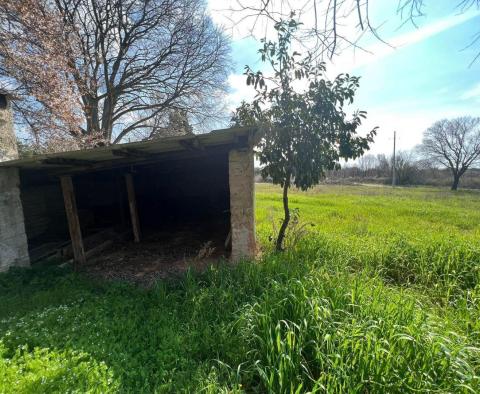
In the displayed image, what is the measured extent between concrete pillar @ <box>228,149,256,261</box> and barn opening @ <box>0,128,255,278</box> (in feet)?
0.06

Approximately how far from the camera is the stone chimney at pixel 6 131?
197 inches

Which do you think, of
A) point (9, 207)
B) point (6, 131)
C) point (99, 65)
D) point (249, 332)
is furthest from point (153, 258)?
point (99, 65)

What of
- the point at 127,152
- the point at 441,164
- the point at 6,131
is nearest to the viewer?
the point at 127,152

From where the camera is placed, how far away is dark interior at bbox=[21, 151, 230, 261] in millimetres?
6785

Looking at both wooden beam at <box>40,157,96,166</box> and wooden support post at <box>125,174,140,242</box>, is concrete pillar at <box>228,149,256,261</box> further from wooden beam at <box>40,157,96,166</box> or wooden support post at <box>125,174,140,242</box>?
wooden support post at <box>125,174,140,242</box>

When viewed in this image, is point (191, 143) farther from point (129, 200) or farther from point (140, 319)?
point (129, 200)

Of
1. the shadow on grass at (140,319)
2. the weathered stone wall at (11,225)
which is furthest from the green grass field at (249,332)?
the weathered stone wall at (11,225)

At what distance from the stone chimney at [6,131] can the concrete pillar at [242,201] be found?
15.3ft

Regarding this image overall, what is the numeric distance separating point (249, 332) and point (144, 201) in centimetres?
865

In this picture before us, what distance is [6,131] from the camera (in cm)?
511

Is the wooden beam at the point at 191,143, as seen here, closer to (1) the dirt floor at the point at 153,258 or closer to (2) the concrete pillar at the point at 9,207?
(1) the dirt floor at the point at 153,258

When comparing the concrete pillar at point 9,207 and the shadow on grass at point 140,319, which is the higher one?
the concrete pillar at point 9,207

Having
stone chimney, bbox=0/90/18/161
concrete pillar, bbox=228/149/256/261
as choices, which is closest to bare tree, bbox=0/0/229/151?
stone chimney, bbox=0/90/18/161

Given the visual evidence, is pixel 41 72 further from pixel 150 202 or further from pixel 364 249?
pixel 364 249
